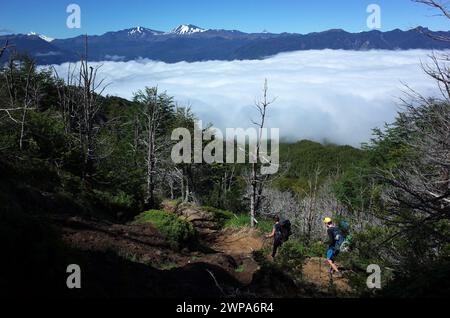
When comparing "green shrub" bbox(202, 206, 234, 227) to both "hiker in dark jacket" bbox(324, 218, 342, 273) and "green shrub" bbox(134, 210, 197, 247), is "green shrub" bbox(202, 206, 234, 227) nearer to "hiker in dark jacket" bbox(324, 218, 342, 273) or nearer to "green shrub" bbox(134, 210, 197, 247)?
"green shrub" bbox(134, 210, 197, 247)

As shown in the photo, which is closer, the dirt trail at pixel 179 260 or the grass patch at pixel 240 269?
the dirt trail at pixel 179 260

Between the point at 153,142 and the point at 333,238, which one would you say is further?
the point at 153,142

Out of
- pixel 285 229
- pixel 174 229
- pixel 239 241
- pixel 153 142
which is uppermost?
pixel 153 142

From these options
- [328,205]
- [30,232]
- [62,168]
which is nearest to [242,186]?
[328,205]

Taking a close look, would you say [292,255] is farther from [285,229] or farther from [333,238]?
[333,238]

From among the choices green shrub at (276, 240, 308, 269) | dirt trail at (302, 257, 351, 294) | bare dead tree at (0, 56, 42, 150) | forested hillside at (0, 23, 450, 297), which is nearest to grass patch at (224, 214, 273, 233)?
forested hillside at (0, 23, 450, 297)

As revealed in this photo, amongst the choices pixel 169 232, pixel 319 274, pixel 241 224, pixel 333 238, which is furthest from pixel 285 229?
pixel 241 224

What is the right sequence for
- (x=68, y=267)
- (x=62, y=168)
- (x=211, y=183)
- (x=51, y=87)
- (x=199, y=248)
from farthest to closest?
(x=51, y=87) → (x=211, y=183) → (x=62, y=168) → (x=199, y=248) → (x=68, y=267)

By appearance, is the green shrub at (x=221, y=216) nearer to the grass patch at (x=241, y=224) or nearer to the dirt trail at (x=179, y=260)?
the grass patch at (x=241, y=224)

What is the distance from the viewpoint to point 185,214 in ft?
66.5

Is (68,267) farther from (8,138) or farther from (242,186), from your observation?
(242,186)

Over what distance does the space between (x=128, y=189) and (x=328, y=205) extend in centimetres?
2152

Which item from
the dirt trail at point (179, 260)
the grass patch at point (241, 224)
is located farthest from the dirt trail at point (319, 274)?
the grass patch at point (241, 224)

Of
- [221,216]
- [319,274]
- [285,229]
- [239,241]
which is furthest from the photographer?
[221,216]
